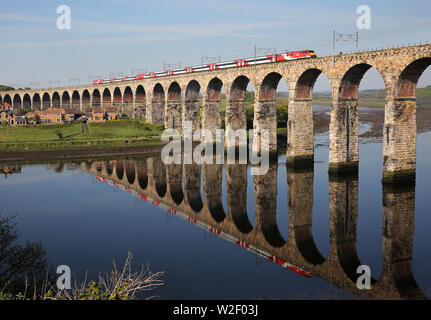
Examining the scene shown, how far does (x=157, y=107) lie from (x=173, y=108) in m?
7.96

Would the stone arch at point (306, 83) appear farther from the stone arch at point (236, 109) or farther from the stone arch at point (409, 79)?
the stone arch at point (236, 109)

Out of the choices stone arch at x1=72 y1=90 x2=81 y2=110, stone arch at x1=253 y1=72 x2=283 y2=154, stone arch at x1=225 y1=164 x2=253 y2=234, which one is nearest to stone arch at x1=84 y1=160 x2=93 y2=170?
stone arch at x1=225 y1=164 x2=253 y2=234

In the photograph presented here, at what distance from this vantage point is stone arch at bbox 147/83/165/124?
99.8 meters

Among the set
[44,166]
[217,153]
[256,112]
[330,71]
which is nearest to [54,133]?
[44,166]

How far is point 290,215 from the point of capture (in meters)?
36.3

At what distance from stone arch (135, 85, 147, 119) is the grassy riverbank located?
8.10 m

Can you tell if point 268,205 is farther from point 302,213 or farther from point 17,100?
point 17,100

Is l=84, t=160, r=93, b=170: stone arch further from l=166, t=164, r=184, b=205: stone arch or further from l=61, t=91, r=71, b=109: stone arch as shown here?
l=61, t=91, r=71, b=109: stone arch

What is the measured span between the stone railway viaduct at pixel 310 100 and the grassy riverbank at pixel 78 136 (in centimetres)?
843

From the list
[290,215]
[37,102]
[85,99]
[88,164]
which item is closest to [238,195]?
[290,215]
